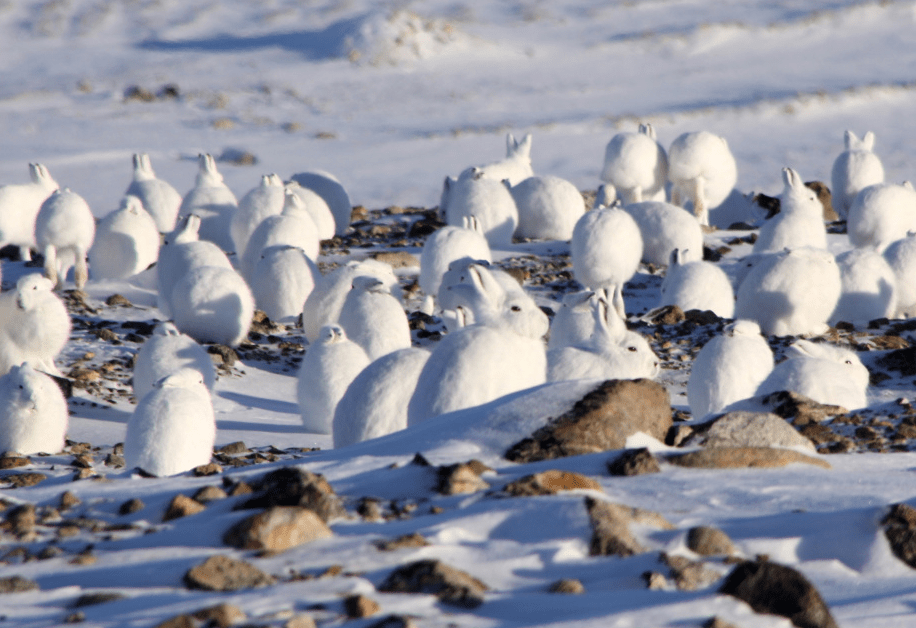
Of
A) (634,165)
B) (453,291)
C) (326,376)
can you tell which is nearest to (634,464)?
(453,291)

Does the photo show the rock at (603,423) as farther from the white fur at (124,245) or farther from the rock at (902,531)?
the white fur at (124,245)

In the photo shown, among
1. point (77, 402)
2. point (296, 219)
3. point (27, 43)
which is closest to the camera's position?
point (77, 402)

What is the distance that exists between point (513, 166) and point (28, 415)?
1231cm

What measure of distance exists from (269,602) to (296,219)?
1082 centimetres

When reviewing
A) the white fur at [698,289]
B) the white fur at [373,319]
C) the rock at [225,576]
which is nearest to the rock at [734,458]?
the rock at [225,576]

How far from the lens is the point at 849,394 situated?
7.38m

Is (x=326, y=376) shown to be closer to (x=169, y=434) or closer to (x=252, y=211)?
(x=169, y=434)

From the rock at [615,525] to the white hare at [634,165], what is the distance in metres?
13.6

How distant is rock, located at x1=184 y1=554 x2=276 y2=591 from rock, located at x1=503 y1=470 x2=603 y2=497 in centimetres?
103

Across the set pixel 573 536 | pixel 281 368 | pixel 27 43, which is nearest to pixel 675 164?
pixel 281 368

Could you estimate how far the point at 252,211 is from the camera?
14688mm

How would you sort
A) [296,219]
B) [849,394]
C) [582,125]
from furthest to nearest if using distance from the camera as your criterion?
[582,125]
[296,219]
[849,394]

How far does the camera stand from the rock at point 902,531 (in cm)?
356

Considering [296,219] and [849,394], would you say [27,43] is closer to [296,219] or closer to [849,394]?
[296,219]
